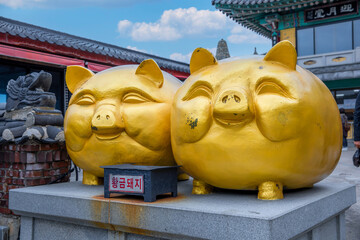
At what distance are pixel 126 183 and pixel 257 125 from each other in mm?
1009

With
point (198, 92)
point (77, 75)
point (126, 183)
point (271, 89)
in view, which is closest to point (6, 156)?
point (77, 75)

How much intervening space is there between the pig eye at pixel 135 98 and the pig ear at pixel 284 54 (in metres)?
1.03

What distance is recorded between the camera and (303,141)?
95.0 inches

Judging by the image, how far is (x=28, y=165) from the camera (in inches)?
145

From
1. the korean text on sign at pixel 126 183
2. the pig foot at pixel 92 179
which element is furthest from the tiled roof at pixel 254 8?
the korean text on sign at pixel 126 183

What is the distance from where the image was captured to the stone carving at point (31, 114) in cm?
368

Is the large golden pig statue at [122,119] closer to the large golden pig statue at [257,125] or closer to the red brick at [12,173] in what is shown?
the large golden pig statue at [257,125]

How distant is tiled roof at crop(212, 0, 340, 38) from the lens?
13953 millimetres

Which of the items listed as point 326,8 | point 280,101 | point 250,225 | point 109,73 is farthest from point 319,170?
point 326,8

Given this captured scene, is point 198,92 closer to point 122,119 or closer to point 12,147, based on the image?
point 122,119

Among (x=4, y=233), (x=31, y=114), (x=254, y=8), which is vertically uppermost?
(x=254, y=8)

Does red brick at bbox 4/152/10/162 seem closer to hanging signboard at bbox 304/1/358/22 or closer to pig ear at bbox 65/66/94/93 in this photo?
pig ear at bbox 65/66/94/93

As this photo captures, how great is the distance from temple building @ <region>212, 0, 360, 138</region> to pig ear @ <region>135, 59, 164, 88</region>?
39.8 feet

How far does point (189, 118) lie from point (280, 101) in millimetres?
627
